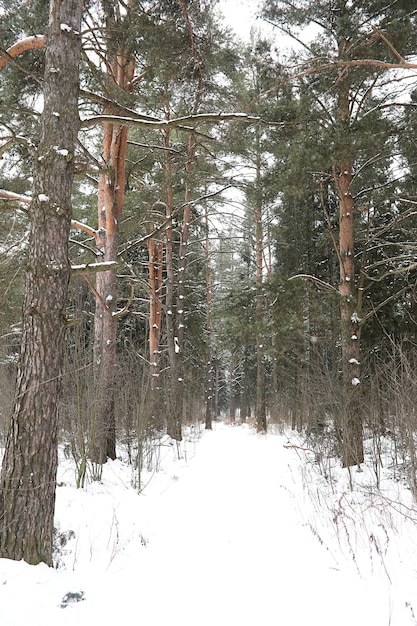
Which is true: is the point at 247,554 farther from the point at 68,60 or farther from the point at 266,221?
the point at 266,221

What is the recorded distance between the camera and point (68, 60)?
11.6 ft

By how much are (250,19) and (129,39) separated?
11.1ft

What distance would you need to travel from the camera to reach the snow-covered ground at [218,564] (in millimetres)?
2797

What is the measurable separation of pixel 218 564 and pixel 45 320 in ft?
8.87

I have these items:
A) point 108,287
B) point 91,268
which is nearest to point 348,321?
point 108,287

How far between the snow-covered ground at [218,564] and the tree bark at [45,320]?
0.31 m

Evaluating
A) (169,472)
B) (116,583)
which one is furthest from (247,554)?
(169,472)

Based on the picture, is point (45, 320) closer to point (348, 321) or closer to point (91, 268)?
point (91, 268)

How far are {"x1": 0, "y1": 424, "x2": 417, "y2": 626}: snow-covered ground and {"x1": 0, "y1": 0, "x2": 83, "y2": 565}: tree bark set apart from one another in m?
0.31

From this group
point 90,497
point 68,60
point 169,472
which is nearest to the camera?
point 68,60

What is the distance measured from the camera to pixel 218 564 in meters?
3.81

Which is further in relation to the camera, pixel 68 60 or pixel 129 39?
pixel 129 39

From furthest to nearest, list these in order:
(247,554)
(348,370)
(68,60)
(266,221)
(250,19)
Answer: (266,221)
(348,370)
(250,19)
(247,554)
(68,60)

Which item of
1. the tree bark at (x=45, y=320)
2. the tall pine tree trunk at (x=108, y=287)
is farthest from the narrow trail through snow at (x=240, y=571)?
the tall pine tree trunk at (x=108, y=287)
